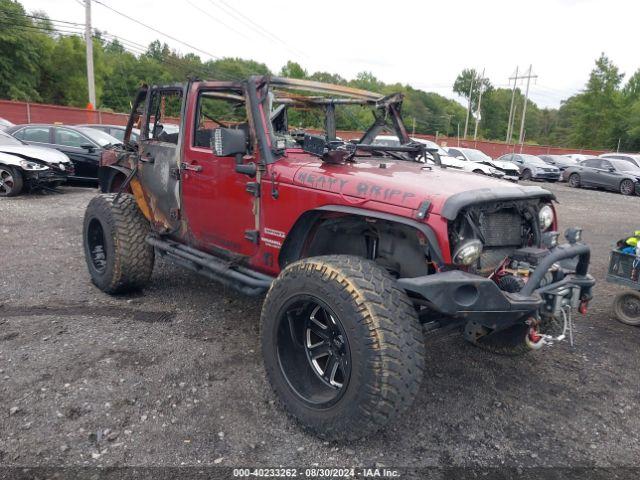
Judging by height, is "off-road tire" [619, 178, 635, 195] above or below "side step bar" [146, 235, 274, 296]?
below

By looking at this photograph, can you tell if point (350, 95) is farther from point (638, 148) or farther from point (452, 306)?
point (638, 148)

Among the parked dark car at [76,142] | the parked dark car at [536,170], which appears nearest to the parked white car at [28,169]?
the parked dark car at [76,142]

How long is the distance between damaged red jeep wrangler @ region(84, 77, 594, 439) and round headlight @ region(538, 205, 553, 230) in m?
0.02

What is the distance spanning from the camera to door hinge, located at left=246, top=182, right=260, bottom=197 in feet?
11.8

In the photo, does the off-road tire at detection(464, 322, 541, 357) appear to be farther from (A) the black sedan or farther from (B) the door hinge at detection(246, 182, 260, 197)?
(A) the black sedan

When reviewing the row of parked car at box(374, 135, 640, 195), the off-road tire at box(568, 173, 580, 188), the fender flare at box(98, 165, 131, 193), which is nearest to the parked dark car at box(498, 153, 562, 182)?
the row of parked car at box(374, 135, 640, 195)

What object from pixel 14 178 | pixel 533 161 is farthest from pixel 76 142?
pixel 533 161

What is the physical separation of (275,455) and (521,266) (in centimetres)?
187

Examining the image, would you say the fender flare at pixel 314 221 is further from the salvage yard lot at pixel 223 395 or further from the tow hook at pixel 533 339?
the tow hook at pixel 533 339

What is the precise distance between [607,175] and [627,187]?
3.36 ft

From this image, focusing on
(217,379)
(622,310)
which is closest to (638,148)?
(622,310)

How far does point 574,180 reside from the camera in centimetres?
2162

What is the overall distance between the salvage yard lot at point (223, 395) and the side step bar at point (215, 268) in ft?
1.82

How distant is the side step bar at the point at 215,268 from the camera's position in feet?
12.1
